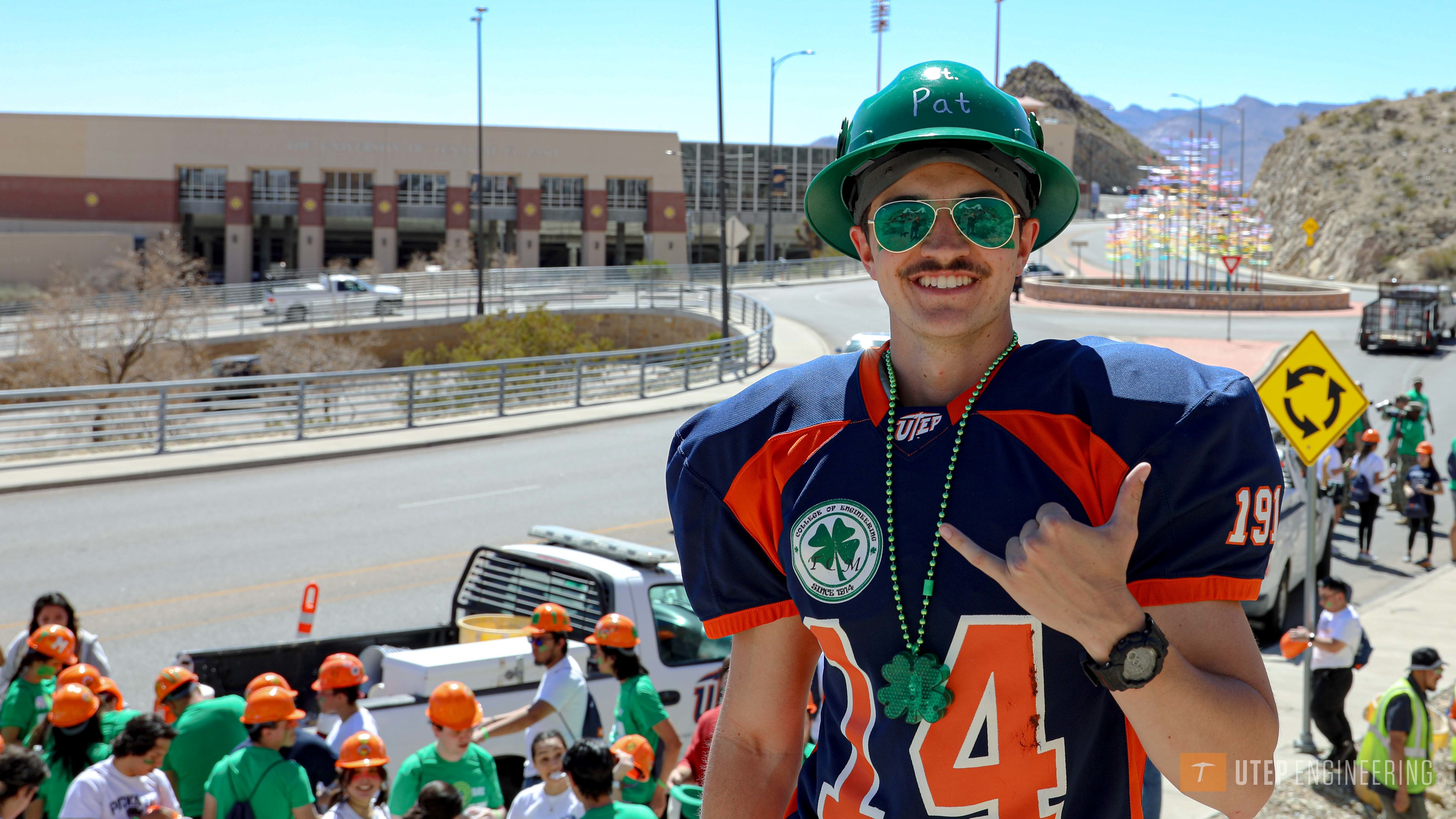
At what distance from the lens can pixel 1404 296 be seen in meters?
35.7

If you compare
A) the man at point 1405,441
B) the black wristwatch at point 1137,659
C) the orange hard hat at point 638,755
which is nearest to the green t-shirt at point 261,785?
the orange hard hat at point 638,755

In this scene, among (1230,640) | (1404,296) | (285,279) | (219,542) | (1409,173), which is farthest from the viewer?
(1409,173)

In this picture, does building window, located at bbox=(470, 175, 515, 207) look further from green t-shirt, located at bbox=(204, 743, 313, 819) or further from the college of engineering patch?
the college of engineering patch

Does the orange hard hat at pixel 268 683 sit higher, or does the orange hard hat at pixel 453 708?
the orange hard hat at pixel 268 683

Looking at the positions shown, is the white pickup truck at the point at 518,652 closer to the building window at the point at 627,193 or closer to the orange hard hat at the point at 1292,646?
the orange hard hat at the point at 1292,646

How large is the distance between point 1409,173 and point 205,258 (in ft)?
257

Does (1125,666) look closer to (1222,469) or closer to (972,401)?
(1222,469)

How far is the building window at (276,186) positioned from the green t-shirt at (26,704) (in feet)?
250

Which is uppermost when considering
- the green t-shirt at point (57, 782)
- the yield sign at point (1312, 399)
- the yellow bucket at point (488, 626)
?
the yield sign at point (1312, 399)

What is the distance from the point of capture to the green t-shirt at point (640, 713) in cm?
717

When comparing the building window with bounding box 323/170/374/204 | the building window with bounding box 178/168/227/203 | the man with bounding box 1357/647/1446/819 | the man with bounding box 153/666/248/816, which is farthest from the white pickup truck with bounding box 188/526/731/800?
the building window with bounding box 178/168/227/203

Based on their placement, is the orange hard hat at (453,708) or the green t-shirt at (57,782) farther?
the orange hard hat at (453,708)

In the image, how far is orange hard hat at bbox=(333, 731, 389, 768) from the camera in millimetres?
6012

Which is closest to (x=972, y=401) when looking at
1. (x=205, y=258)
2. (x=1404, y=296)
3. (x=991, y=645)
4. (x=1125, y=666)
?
(x=991, y=645)
